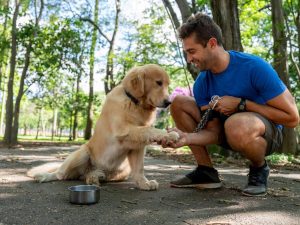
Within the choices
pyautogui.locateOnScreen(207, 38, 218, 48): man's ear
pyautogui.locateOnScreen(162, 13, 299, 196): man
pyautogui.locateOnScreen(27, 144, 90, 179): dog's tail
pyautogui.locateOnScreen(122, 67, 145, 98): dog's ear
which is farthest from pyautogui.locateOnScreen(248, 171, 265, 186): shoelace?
pyautogui.locateOnScreen(27, 144, 90, 179): dog's tail

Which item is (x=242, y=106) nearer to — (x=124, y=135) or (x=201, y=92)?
(x=201, y=92)

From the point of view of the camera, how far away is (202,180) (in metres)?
3.84

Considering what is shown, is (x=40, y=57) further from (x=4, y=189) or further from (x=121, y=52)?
(x=4, y=189)

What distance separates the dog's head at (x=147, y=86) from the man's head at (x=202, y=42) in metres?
0.63

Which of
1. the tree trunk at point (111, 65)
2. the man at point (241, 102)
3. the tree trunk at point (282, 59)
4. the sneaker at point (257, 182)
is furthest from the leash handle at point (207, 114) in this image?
the tree trunk at point (111, 65)

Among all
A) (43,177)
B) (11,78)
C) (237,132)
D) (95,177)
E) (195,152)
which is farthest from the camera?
(11,78)

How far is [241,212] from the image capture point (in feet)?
9.25

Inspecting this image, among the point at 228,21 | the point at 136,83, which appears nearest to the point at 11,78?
the point at 228,21

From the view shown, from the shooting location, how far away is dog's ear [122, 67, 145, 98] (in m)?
3.86

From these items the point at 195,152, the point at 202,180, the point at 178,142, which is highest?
the point at 178,142

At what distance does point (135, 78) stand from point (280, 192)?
196cm

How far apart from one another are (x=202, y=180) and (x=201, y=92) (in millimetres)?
945

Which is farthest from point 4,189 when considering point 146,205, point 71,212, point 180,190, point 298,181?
point 298,181

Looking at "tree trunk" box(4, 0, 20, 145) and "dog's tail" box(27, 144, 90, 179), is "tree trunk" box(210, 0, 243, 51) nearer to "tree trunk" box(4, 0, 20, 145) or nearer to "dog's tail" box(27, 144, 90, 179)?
"dog's tail" box(27, 144, 90, 179)
